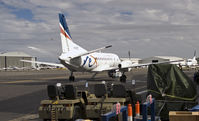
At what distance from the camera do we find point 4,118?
10.3 m

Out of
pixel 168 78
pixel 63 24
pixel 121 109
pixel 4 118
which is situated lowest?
pixel 4 118

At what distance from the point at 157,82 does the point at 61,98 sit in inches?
120

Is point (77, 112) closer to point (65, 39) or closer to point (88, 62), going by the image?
point (88, 62)

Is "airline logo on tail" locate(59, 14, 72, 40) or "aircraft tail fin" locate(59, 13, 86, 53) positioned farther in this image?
"airline logo on tail" locate(59, 14, 72, 40)

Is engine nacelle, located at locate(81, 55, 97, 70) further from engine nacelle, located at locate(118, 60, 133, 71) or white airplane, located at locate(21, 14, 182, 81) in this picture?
engine nacelle, located at locate(118, 60, 133, 71)

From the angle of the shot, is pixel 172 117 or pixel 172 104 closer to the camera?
pixel 172 117

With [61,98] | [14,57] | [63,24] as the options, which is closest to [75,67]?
[63,24]

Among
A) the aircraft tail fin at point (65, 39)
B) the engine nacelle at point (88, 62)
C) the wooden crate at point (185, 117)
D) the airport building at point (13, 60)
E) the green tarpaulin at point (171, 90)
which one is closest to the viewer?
the wooden crate at point (185, 117)

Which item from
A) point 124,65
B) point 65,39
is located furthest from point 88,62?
point 124,65

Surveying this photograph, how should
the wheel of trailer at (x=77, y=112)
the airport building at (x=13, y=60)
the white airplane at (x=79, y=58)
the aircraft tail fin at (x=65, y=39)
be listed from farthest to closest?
the airport building at (x=13, y=60), the aircraft tail fin at (x=65, y=39), the white airplane at (x=79, y=58), the wheel of trailer at (x=77, y=112)

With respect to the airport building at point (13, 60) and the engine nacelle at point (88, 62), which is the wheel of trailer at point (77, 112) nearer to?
the engine nacelle at point (88, 62)

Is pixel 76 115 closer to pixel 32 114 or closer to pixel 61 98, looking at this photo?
pixel 61 98

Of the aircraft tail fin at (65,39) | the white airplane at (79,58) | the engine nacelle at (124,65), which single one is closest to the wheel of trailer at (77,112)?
the white airplane at (79,58)

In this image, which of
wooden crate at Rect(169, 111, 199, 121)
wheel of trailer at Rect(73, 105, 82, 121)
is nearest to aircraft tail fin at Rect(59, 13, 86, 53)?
wheel of trailer at Rect(73, 105, 82, 121)
